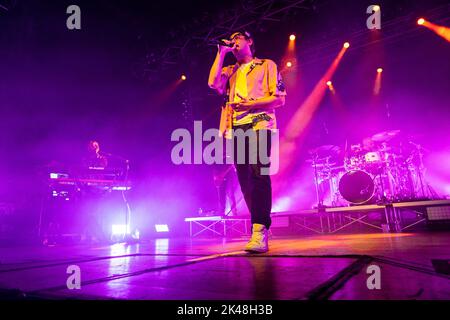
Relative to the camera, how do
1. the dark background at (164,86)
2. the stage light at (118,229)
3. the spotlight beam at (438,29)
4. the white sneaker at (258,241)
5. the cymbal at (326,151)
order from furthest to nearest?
the spotlight beam at (438,29)
the cymbal at (326,151)
the dark background at (164,86)
the stage light at (118,229)
the white sneaker at (258,241)

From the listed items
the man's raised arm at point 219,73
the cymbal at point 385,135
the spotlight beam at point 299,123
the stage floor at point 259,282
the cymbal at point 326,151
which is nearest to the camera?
the stage floor at point 259,282

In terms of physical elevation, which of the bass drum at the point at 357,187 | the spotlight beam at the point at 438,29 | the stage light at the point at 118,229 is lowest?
the stage light at the point at 118,229

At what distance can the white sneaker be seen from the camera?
2.04 m

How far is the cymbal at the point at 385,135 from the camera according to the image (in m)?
5.45

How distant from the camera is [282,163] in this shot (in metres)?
8.96

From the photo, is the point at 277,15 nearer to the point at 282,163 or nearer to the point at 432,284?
the point at 282,163

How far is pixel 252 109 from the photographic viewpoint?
232cm

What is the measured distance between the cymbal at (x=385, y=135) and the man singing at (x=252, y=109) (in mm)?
4021

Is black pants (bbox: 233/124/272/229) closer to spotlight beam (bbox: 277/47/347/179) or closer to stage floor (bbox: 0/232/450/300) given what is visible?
stage floor (bbox: 0/232/450/300)

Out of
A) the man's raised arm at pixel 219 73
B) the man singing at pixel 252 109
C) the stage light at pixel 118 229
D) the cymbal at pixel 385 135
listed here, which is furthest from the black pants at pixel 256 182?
the cymbal at pixel 385 135

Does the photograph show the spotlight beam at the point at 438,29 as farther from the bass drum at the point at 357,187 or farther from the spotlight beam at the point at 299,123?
the bass drum at the point at 357,187

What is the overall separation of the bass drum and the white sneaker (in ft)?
13.4

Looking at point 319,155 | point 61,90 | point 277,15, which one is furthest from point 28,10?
point 319,155

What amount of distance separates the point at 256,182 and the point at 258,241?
448mm
